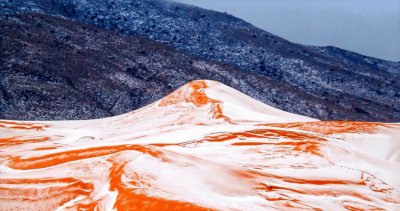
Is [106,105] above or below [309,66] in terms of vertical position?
below

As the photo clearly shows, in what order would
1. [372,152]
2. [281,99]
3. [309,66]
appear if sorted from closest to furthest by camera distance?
[372,152], [281,99], [309,66]

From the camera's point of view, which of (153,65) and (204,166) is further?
(153,65)

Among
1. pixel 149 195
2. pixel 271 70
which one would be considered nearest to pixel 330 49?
pixel 271 70

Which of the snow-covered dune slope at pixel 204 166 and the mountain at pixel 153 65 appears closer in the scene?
the snow-covered dune slope at pixel 204 166

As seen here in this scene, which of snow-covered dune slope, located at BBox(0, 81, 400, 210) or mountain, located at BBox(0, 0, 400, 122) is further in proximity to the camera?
mountain, located at BBox(0, 0, 400, 122)

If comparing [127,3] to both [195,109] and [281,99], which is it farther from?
[195,109]
